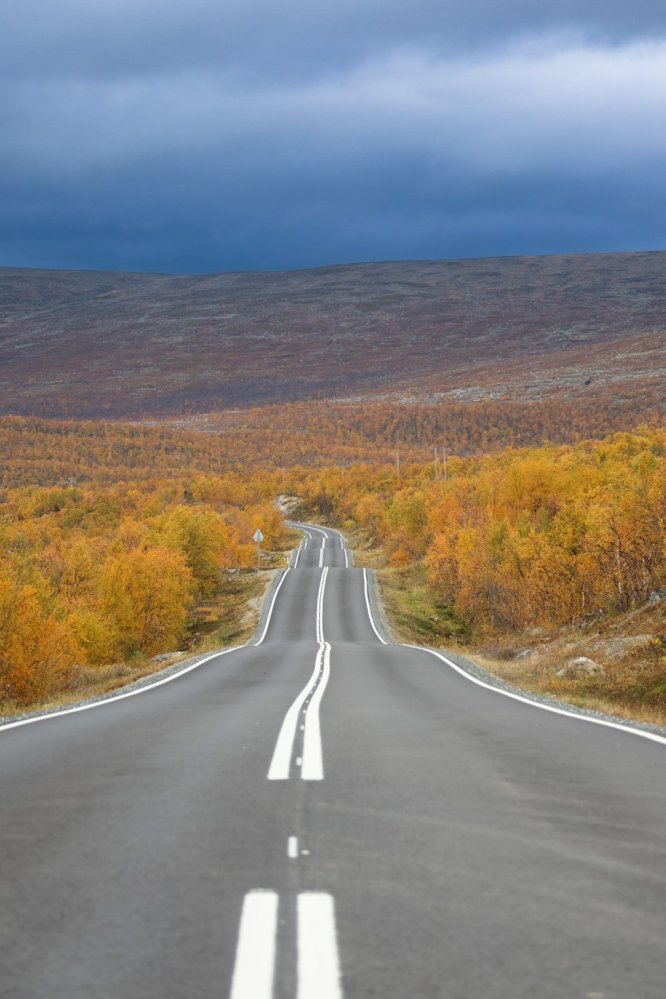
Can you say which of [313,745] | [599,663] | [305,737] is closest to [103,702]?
[305,737]

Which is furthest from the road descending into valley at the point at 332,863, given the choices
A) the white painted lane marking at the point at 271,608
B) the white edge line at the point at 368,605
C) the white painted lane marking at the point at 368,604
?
the white painted lane marking at the point at 271,608

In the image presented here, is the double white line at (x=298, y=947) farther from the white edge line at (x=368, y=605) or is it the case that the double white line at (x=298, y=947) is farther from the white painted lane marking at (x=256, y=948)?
the white edge line at (x=368, y=605)

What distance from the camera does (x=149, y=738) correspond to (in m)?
9.68

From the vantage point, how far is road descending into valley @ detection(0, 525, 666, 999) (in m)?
3.35

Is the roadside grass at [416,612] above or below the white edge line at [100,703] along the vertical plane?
below

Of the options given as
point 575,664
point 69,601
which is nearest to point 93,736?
point 575,664

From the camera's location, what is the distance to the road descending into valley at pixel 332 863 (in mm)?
3354

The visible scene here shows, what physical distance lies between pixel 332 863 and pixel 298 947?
1.16 metres

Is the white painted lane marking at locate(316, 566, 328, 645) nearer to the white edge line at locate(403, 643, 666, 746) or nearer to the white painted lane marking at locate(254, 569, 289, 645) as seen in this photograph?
the white painted lane marking at locate(254, 569, 289, 645)

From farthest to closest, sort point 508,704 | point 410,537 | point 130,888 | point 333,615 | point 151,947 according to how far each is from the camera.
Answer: point 410,537 < point 333,615 < point 508,704 < point 130,888 < point 151,947

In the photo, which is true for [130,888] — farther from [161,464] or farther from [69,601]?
[161,464]

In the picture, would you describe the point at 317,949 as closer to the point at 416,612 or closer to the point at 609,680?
the point at 609,680

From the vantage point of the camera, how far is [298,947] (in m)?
3.55

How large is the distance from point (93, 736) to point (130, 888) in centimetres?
591
